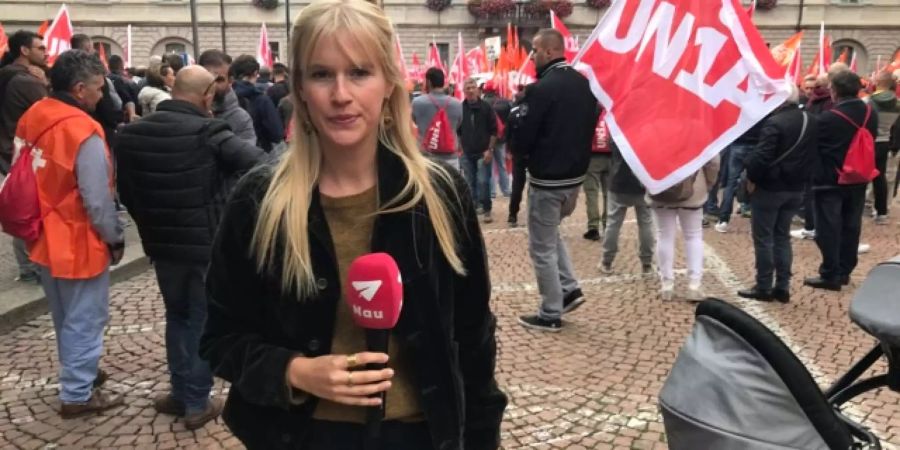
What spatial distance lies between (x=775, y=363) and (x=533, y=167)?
12.3ft

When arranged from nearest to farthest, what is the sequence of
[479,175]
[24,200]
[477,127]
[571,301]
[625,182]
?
[24,200] → [571,301] → [625,182] → [477,127] → [479,175]

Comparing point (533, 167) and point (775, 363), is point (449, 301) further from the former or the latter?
point (533, 167)

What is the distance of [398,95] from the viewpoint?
161 cm

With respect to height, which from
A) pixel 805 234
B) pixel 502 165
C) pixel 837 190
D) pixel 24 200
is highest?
pixel 24 200

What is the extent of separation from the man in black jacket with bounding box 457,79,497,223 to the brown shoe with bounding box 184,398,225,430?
19.7 ft

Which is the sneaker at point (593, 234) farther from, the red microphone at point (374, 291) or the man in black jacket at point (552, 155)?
the red microphone at point (374, 291)

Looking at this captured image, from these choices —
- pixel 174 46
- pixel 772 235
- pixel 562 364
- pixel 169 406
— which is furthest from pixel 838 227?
pixel 174 46

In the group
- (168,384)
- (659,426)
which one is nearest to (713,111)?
(659,426)

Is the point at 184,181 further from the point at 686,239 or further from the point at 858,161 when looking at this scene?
the point at 858,161

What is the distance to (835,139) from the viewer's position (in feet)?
20.3

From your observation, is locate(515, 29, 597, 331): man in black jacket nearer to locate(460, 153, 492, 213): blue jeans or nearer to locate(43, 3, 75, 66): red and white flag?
locate(460, 153, 492, 213): blue jeans

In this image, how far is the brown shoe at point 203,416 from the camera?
3.54m

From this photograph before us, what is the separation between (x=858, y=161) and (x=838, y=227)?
0.64 metres

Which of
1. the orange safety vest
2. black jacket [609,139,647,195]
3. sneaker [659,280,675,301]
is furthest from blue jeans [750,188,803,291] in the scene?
the orange safety vest
